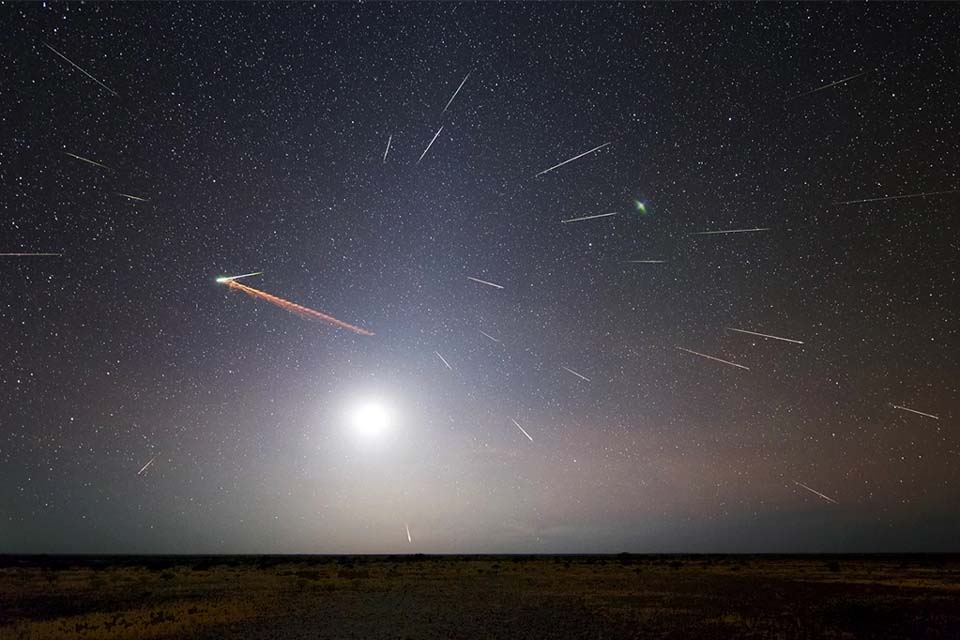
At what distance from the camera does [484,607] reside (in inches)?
1090

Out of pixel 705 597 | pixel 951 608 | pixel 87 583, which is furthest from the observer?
pixel 87 583

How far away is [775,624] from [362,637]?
12407 millimetres

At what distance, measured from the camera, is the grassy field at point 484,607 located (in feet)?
71.1

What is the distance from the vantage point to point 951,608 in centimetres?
2700

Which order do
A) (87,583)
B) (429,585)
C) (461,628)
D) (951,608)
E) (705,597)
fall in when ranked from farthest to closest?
(87,583) < (429,585) < (705,597) < (951,608) < (461,628)

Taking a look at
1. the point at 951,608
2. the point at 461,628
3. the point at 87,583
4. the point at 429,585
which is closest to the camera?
the point at 461,628

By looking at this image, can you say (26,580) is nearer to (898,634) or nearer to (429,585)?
(429,585)

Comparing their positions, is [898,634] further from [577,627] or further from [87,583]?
[87,583]

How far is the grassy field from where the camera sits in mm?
21656

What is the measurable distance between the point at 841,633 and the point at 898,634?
1.54 m

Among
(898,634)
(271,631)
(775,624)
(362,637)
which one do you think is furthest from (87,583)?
(898,634)

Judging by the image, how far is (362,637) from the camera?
20.2 m

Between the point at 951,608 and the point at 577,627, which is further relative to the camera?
the point at 951,608

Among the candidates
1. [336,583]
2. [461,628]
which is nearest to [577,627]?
[461,628]
